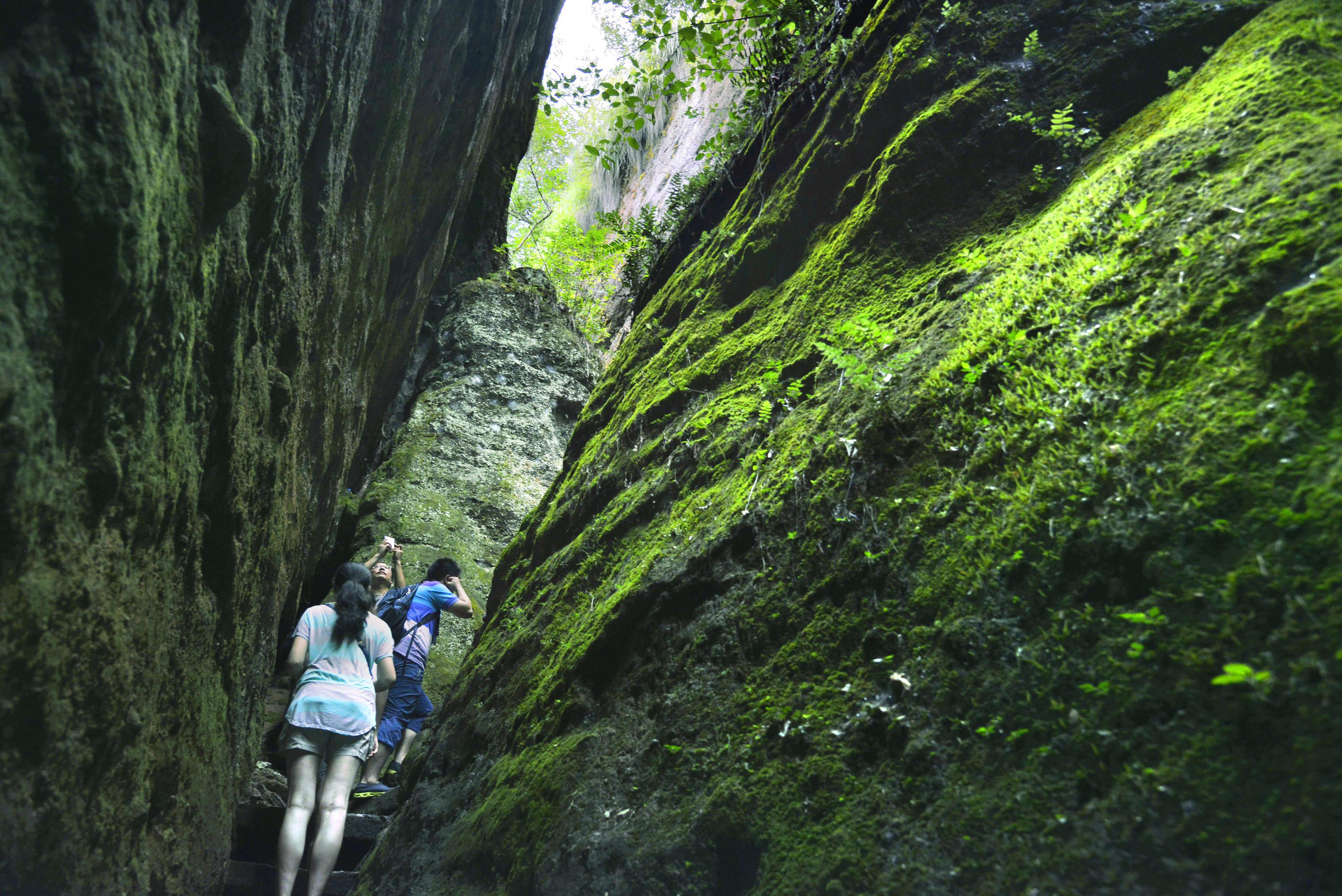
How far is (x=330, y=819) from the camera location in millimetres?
4320

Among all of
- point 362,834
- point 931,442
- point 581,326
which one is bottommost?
point 362,834

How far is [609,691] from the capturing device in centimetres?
323

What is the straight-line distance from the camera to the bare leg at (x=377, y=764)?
596 centimetres

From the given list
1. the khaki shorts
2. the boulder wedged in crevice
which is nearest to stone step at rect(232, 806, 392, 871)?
the khaki shorts

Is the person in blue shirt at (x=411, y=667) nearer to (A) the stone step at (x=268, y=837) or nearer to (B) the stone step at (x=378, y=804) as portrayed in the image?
(B) the stone step at (x=378, y=804)

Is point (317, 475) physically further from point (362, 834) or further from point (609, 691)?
point (609, 691)

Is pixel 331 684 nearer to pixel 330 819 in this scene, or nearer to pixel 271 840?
pixel 330 819

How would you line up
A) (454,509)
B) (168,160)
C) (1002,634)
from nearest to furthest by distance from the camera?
(1002,634), (168,160), (454,509)

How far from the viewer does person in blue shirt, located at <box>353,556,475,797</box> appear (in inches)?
247

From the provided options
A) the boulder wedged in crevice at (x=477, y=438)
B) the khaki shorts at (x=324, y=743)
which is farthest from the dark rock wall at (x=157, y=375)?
the boulder wedged in crevice at (x=477, y=438)

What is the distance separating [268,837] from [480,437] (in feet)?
20.2

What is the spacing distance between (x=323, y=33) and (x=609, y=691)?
342 cm

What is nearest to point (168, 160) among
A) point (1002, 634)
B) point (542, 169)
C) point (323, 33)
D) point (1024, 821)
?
point (323, 33)

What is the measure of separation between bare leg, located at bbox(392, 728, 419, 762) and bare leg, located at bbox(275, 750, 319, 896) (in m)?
1.93
